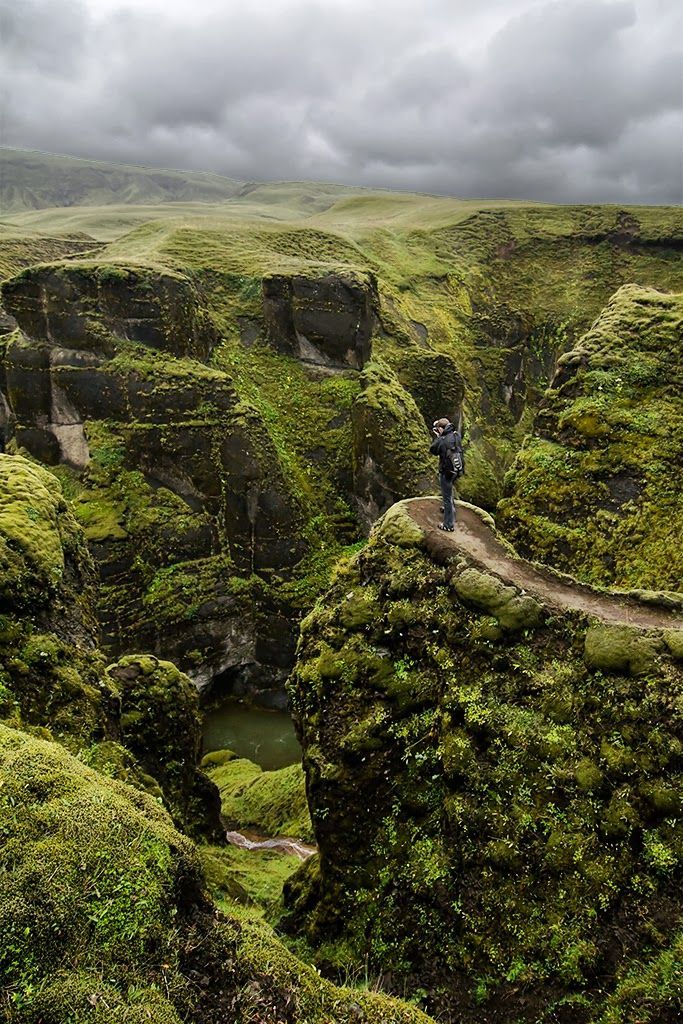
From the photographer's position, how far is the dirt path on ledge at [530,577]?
993 centimetres

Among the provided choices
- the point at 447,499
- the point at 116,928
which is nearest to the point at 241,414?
the point at 447,499

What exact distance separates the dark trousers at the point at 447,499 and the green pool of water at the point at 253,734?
730 inches

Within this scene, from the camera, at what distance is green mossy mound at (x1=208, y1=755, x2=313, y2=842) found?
18.7m

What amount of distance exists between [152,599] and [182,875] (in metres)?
24.6

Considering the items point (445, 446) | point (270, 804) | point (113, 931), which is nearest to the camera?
point (113, 931)

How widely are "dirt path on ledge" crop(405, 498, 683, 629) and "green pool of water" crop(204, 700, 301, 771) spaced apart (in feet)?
A: 60.1

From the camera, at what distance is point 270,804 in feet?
65.6

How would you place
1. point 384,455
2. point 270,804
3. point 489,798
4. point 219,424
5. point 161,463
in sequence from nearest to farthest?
point 489,798
point 270,804
point 161,463
point 219,424
point 384,455

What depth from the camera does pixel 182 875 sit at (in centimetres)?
513

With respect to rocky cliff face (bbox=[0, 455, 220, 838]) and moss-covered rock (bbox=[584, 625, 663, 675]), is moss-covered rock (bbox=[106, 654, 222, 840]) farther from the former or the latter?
moss-covered rock (bbox=[584, 625, 663, 675])

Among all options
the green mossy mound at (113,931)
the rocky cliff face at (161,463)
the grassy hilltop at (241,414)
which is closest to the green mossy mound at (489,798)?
the green mossy mound at (113,931)

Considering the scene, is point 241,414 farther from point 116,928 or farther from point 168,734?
point 116,928

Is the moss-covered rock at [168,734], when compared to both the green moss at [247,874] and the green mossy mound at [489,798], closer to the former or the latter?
the green moss at [247,874]

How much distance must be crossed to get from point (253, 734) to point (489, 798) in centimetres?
2236
